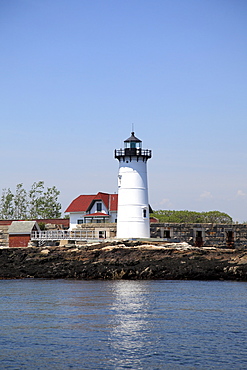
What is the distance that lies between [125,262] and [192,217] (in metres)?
36.7

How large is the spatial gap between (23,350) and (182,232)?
94.7ft

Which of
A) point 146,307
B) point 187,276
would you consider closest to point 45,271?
point 187,276

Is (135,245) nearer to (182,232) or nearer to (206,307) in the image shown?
(182,232)

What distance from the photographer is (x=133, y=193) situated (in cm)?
4025

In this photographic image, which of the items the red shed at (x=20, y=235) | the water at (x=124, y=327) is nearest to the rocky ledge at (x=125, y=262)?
the red shed at (x=20, y=235)

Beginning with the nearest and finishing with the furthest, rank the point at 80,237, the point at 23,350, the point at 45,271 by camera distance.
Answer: the point at 23,350
the point at 45,271
the point at 80,237

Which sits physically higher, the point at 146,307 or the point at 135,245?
the point at 135,245

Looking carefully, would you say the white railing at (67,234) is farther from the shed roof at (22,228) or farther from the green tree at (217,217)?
the green tree at (217,217)

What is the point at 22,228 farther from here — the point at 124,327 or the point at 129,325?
the point at 124,327

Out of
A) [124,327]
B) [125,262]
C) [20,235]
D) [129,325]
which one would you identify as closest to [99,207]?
[20,235]

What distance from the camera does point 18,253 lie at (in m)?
39.2

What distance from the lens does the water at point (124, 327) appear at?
14000mm

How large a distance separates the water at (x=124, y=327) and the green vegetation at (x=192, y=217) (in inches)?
1591

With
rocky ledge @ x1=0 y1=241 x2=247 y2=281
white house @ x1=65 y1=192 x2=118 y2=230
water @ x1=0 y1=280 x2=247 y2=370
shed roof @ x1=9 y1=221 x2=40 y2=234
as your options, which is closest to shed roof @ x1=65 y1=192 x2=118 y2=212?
white house @ x1=65 y1=192 x2=118 y2=230
